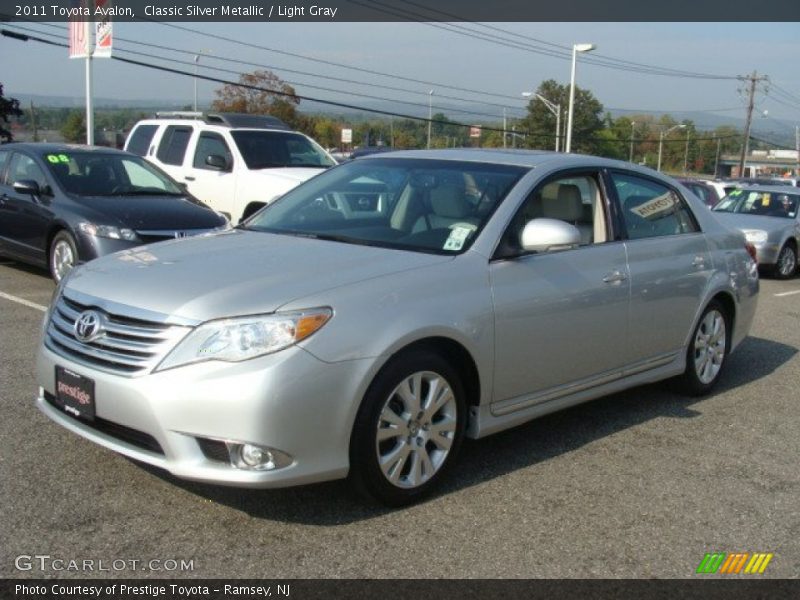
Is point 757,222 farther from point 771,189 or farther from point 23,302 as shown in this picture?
point 23,302

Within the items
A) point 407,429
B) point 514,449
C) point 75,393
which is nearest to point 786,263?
point 514,449

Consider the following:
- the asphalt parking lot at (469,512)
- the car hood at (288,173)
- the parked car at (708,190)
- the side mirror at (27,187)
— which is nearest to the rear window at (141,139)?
the car hood at (288,173)

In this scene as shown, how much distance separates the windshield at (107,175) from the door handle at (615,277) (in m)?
6.09

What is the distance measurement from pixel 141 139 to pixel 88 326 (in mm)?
10425

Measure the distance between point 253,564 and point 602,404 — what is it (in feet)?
10.4

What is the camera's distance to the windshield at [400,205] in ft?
14.6

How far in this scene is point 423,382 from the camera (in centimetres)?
389

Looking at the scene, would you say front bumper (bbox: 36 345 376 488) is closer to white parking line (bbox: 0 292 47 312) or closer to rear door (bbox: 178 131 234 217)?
white parking line (bbox: 0 292 47 312)

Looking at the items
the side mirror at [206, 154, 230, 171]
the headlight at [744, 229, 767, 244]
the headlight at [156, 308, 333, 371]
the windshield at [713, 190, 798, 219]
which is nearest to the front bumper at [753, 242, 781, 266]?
the headlight at [744, 229, 767, 244]

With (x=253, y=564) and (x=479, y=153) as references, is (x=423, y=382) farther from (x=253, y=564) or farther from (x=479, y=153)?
(x=479, y=153)

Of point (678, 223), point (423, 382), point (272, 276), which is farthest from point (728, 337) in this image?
point (272, 276)

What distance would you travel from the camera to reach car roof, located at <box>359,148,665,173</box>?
4977mm

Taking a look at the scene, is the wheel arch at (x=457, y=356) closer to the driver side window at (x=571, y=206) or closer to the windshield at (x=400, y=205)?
the windshield at (x=400, y=205)

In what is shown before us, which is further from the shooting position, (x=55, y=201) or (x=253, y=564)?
(x=55, y=201)
